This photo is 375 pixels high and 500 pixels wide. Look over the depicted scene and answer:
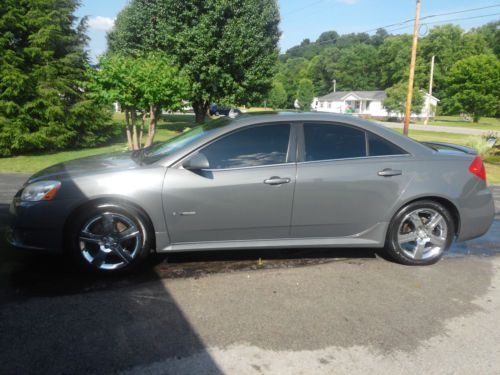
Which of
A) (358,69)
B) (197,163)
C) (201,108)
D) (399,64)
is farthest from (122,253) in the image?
(358,69)

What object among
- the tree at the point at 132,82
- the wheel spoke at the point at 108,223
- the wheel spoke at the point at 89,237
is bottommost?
the wheel spoke at the point at 89,237

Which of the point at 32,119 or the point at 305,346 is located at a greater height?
the point at 32,119

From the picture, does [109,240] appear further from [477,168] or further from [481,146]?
[481,146]

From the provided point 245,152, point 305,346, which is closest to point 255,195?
point 245,152

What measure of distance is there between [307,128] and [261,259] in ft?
4.85

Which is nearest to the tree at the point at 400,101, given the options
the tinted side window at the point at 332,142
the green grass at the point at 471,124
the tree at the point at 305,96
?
the green grass at the point at 471,124

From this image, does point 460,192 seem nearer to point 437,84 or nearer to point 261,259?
point 261,259

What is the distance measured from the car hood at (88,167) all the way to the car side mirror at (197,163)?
1.75ft

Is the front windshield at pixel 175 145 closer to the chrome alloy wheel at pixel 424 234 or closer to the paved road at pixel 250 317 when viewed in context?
the paved road at pixel 250 317

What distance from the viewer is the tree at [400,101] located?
50.9 meters

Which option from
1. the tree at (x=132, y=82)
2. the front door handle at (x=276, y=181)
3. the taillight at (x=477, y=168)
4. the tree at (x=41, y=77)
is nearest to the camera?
the front door handle at (x=276, y=181)

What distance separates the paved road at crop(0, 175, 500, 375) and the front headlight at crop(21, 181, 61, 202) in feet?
2.41

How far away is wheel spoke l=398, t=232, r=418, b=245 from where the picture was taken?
434 centimetres

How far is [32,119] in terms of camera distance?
1365 centimetres
